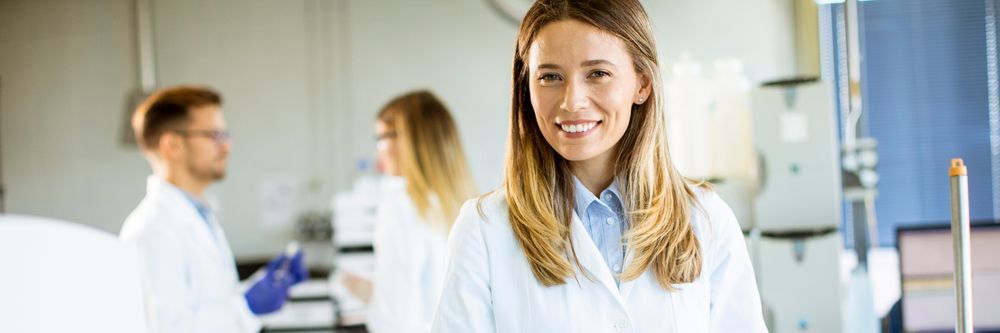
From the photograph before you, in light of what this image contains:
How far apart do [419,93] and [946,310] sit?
1.54 metres

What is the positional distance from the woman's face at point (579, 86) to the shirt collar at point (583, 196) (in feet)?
0.20

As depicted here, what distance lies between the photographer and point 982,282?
2.44 meters

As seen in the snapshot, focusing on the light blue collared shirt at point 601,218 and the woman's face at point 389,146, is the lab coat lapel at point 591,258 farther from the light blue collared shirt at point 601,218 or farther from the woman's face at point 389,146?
the woman's face at point 389,146

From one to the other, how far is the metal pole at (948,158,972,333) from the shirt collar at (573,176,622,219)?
389mm

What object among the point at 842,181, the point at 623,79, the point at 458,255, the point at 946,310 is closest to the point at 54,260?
the point at 458,255

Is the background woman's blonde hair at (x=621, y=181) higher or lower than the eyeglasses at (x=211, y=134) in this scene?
lower

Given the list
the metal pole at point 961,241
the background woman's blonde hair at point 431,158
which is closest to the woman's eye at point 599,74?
the metal pole at point 961,241

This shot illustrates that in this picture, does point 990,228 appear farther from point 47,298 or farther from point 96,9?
point 96,9

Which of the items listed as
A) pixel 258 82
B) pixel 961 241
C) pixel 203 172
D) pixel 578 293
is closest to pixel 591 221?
pixel 578 293

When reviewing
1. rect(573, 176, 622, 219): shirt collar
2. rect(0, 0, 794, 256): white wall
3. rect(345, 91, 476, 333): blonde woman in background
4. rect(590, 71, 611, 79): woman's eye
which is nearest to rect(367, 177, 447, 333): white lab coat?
rect(345, 91, 476, 333): blonde woman in background

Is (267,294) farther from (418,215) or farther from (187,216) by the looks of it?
(418,215)

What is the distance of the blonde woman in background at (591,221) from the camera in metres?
1.09

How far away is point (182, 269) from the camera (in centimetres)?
224

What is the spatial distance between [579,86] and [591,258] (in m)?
0.21
